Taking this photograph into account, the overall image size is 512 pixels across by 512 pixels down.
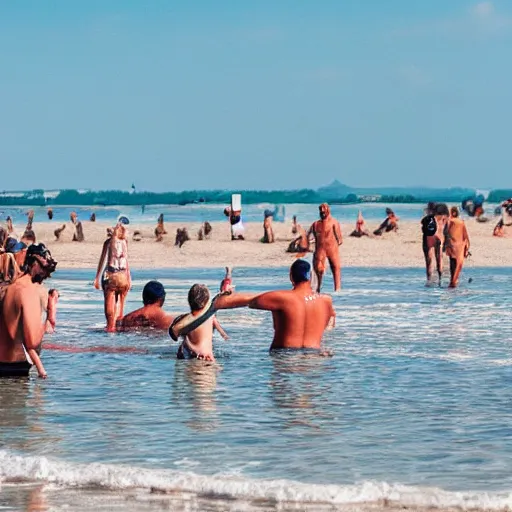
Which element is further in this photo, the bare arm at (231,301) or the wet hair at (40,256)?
the bare arm at (231,301)

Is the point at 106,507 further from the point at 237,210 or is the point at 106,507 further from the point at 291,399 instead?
the point at 237,210

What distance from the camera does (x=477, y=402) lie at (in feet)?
30.6

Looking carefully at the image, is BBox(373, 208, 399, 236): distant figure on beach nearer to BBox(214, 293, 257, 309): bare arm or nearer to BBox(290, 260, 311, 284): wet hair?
BBox(290, 260, 311, 284): wet hair

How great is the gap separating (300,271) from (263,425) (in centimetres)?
287

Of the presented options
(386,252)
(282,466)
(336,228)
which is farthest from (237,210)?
(282,466)

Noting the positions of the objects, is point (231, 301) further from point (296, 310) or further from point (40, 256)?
point (296, 310)

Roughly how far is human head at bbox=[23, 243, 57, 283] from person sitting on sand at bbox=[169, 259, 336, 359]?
77.3 inches

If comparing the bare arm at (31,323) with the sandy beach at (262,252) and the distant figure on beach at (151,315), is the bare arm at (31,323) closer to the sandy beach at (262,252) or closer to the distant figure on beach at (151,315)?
the distant figure on beach at (151,315)

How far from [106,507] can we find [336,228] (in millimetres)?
14011

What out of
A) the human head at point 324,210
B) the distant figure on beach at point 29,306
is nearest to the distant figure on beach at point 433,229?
the human head at point 324,210

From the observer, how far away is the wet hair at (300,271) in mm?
10922

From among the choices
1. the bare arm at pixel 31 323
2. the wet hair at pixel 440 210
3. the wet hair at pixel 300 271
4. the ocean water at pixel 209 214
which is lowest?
the ocean water at pixel 209 214

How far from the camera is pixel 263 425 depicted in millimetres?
8336

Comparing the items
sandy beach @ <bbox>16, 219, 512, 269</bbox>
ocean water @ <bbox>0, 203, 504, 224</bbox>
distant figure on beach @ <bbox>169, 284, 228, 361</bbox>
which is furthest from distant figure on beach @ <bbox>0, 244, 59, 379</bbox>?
ocean water @ <bbox>0, 203, 504, 224</bbox>
